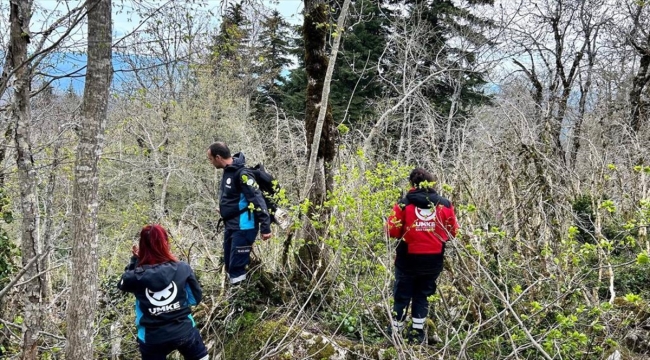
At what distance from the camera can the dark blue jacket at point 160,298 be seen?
356 centimetres

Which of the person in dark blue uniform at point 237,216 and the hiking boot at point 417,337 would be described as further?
the person in dark blue uniform at point 237,216

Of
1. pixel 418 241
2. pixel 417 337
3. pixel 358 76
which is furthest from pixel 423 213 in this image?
pixel 358 76

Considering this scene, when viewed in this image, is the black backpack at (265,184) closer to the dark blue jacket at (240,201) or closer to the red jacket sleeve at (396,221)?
the dark blue jacket at (240,201)

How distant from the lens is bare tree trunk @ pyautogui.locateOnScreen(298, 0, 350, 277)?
5.01m

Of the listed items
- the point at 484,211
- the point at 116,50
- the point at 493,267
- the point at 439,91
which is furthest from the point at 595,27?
the point at 116,50

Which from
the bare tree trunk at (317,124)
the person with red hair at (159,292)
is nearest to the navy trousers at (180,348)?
the person with red hair at (159,292)

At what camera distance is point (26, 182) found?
421 centimetres

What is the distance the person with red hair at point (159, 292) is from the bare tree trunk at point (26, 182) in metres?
1.17

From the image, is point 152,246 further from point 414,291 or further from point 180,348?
point 414,291

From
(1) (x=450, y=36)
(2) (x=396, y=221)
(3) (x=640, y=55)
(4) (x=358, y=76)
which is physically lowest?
(2) (x=396, y=221)

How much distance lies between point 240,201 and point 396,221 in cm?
172

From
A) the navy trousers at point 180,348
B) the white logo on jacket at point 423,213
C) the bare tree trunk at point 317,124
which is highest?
the bare tree trunk at point 317,124

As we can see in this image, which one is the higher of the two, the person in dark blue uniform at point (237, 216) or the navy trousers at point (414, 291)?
the person in dark blue uniform at point (237, 216)

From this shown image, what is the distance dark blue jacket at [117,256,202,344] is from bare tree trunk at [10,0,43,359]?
1.15m
